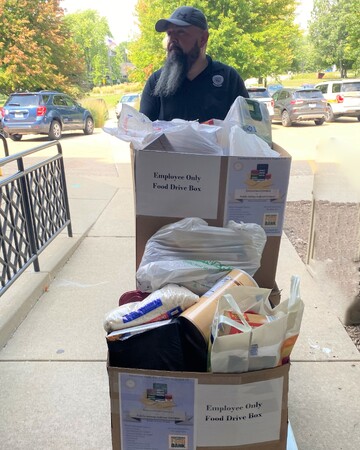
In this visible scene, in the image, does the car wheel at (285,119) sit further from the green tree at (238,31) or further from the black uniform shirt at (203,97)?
the black uniform shirt at (203,97)

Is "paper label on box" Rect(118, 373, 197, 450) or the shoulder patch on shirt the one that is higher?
the shoulder patch on shirt

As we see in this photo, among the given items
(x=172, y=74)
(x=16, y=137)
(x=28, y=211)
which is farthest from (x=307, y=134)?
(x=172, y=74)

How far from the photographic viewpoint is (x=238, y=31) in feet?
58.0

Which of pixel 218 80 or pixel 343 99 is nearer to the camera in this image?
pixel 218 80

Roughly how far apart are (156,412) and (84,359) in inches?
60.2

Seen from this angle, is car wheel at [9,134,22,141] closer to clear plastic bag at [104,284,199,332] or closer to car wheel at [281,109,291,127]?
car wheel at [281,109,291,127]

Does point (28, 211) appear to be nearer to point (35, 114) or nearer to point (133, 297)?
point (133, 297)

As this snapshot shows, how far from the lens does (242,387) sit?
48.7 inches

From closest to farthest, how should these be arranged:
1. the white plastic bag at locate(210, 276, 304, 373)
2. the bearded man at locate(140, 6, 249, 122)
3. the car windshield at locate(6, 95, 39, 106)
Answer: the white plastic bag at locate(210, 276, 304, 373), the bearded man at locate(140, 6, 249, 122), the car windshield at locate(6, 95, 39, 106)

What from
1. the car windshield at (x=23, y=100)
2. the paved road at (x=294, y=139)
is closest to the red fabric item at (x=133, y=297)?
the paved road at (x=294, y=139)

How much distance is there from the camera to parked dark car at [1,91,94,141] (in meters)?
14.1

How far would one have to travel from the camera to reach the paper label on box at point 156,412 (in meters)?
1.25

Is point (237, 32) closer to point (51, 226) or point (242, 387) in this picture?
point (51, 226)

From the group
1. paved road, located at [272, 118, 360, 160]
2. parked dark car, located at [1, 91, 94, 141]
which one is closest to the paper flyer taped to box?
paved road, located at [272, 118, 360, 160]
